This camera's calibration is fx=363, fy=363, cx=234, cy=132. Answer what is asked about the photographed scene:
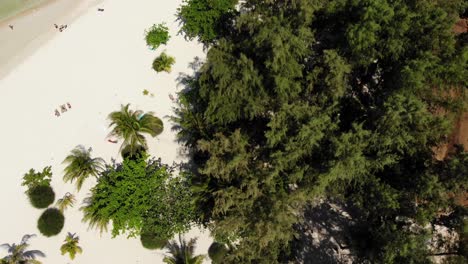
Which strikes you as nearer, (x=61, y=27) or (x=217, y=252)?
(x=217, y=252)

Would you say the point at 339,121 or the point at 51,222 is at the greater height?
the point at 51,222

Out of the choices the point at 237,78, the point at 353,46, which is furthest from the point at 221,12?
the point at 353,46

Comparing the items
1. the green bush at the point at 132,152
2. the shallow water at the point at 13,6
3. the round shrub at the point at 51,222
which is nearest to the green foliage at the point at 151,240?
the green bush at the point at 132,152

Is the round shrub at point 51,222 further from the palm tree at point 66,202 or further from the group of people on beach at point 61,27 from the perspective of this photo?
the group of people on beach at point 61,27

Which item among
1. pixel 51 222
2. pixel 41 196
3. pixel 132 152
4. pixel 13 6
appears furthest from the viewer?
pixel 13 6

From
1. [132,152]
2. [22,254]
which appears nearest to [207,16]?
[132,152]

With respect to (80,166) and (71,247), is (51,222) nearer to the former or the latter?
(71,247)

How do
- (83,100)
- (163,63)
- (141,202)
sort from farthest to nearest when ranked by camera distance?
(83,100), (163,63), (141,202)
